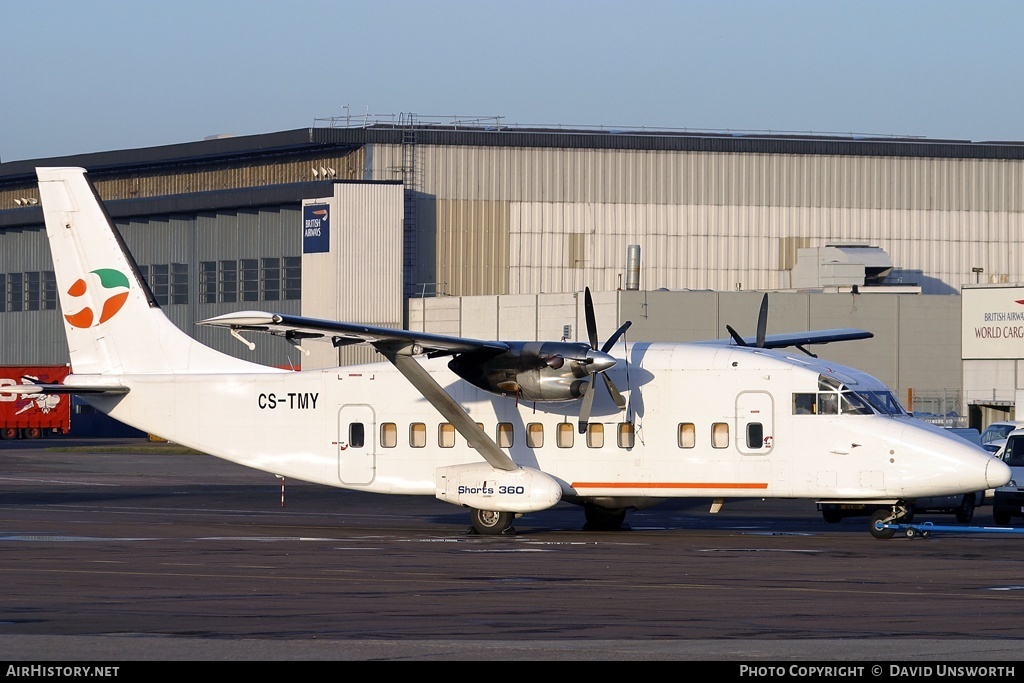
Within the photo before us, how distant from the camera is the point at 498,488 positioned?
2516cm

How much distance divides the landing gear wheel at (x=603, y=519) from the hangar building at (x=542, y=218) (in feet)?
125

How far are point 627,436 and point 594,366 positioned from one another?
1880 millimetres

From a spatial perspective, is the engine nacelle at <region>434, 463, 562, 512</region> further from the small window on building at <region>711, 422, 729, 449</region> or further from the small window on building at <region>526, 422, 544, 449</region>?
the small window on building at <region>711, 422, 729, 449</region>

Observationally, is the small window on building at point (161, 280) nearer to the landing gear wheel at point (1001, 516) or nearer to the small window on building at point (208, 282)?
the small window on building at point (208, 282)

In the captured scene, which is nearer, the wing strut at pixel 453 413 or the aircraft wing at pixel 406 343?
the aircraft wing at pixel 406 343

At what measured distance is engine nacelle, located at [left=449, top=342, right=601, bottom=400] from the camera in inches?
949

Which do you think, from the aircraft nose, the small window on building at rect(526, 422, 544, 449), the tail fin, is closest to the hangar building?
the tail fin

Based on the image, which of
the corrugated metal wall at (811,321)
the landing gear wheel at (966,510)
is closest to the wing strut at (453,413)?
the landing gear wheel at (966,510)

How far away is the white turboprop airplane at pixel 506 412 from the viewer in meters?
23.9

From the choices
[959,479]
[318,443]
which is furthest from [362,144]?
[959,479]

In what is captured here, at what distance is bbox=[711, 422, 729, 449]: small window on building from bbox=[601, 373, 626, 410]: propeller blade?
65.0 inches
